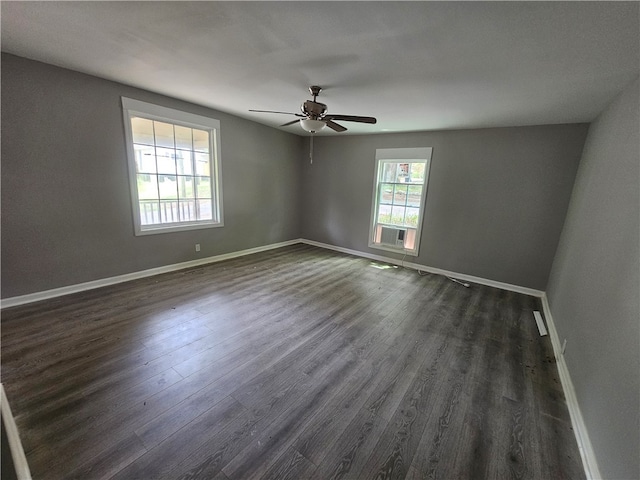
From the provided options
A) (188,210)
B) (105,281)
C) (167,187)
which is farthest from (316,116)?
(105,281)

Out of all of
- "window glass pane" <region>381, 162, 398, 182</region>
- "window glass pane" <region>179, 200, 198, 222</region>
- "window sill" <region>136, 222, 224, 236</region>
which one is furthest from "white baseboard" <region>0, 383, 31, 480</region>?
"window glass pane" <region>381, 162, 398, 182</region>

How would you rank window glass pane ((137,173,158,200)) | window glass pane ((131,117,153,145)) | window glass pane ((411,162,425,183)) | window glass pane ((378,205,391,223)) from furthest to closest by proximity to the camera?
window glass pane ((378,205,391,223)) < window glass pane ((411,162,425,183)) < window glass pane ((137,173,158,200)) < window glass pane ((131,117,153,145))

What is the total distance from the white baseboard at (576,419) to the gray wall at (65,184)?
4.62m

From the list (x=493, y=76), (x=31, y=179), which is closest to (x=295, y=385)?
(x=493, y=76)

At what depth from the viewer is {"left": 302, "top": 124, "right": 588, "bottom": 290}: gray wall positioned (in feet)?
11.6

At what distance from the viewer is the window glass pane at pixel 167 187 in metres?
3.75

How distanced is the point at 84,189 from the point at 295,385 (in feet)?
10.6

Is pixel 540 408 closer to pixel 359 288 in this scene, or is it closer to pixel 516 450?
pixel 516 450

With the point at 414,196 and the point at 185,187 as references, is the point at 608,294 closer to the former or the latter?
the point at 414,196

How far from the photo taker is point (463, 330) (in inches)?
108

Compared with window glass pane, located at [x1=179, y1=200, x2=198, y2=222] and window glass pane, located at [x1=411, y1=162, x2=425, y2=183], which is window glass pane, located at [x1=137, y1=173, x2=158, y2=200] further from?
window glass pane, located at [x1=411, y1=162, x2=425, y2=183]

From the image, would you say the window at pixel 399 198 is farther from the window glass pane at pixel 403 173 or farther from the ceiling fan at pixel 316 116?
the ceiling fan at pixel 316 116

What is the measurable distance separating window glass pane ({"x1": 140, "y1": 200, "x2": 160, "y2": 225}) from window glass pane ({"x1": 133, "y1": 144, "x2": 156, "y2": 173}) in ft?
1.46

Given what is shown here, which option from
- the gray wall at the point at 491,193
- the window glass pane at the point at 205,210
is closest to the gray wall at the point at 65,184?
the window glass pane at the point at 205,210
